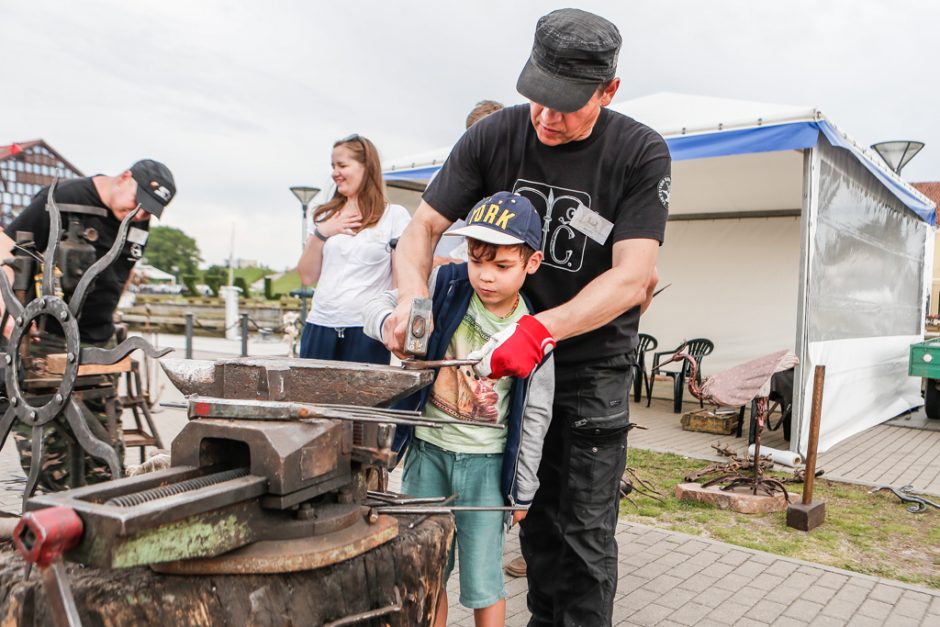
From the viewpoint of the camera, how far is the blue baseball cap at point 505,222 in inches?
Answer: 74.9

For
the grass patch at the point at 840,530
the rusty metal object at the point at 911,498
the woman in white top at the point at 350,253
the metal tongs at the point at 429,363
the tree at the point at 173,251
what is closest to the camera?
the metal tongs at the point at 429,363

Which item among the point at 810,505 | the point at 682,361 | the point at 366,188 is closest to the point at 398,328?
the point at 366,188

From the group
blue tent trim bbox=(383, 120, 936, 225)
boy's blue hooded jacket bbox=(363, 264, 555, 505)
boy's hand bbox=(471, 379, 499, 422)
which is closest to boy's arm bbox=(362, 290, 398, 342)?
boy's blue hooded jacket bbox=(363, 264, 555, 505)

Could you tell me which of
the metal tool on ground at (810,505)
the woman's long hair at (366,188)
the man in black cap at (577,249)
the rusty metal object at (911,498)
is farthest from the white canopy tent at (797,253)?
the man in black cap at (577,249)

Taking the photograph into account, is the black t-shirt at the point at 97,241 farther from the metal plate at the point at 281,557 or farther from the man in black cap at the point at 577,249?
the metal plate at the point at 281,557

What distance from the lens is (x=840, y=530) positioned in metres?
4.50

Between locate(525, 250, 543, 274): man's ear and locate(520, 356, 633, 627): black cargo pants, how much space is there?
1.03 ft

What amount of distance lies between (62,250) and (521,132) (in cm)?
148

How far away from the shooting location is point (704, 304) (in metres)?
9.99

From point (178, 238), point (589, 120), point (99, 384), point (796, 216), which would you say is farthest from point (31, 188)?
point (178, 238)

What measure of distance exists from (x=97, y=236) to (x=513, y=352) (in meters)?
2.00

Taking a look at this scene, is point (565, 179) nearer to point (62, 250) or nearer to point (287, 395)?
point (287, 395)

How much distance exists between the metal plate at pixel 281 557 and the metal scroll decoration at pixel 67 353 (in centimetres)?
84

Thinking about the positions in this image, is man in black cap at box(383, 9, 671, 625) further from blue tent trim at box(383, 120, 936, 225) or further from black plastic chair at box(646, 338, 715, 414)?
black plastic chair at box(646, 338, 715, 414)
